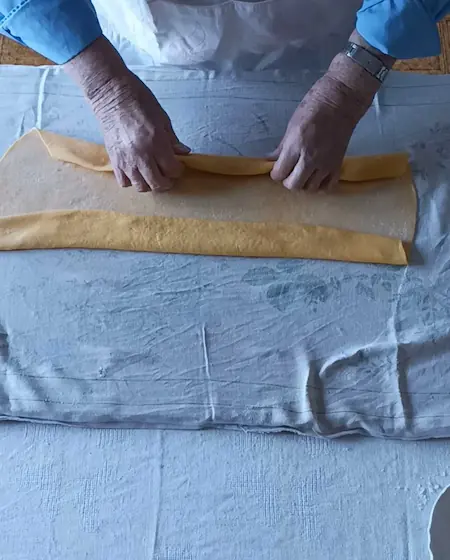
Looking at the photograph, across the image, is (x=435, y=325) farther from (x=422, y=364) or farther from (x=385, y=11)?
(x=385, y=11)

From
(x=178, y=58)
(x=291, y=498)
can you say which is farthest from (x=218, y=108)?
(x=291, y=498)

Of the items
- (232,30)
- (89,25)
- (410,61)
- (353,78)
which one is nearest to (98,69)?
(89,25)

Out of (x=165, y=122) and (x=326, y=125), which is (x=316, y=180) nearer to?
(x=326, y=125)

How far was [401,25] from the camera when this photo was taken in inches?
26.7

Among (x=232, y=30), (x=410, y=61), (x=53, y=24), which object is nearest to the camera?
(x=53, y=24)

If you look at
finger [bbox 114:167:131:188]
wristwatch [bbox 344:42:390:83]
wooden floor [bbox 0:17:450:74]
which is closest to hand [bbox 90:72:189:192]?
finger [bbox 114:167:131:188]

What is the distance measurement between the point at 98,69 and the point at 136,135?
0.27ft

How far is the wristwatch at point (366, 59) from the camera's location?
718mm

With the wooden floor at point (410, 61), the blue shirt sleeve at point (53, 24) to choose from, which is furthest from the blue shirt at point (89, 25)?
the wooden floor at point (410, 61)

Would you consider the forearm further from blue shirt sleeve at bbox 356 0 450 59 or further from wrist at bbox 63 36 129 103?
wrist at bbox 63 36 129 103

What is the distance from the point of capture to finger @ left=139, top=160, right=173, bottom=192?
0.73m

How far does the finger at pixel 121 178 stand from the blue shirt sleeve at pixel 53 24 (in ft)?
0.43

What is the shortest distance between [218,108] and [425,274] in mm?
336

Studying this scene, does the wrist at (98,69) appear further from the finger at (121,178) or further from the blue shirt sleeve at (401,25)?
the blue shirt sleeve at (401,25)
